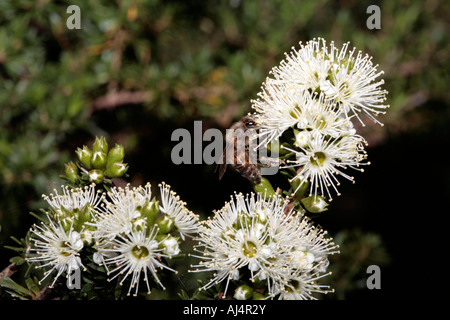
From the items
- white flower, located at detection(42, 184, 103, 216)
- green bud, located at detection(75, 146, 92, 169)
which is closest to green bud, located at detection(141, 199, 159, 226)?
white flower, located at detection(42, 184, 103, 216)

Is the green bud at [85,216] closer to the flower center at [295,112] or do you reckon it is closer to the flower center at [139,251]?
the flower center at [139,251]

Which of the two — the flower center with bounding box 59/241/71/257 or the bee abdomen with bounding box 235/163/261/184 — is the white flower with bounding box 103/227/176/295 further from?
the bee abdomen with bounding box 235/163/261/184

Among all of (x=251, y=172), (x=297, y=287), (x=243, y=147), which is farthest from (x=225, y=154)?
(x=297, y=287)

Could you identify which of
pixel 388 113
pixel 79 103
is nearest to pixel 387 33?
pixel 388 113

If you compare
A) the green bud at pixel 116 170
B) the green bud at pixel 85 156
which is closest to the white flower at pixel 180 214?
the green bud at pixel 116 170

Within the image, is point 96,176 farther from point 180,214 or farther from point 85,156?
point 180,214
